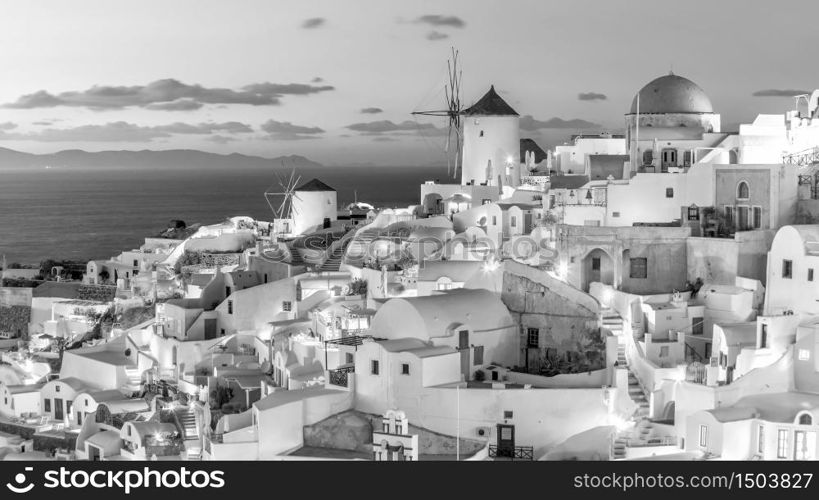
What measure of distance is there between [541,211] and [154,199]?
93.3m

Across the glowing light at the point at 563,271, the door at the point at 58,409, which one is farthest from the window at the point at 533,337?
the door at the point at 58,409

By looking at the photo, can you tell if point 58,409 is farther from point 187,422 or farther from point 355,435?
point 355,435

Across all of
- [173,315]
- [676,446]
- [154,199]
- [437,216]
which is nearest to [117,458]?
[173,315]

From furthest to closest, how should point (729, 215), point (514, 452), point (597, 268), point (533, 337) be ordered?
point (597, 268), point (729, 215), point (533, 337), point (514, 452)

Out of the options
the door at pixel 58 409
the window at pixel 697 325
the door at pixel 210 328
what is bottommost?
the door at pixel 58 409

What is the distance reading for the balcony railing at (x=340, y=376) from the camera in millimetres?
22969

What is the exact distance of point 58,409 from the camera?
2867cm

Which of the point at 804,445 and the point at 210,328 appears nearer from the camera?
the point at 804,445

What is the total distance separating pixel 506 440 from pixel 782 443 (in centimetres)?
492

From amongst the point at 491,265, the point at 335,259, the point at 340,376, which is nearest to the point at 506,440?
the point at 340,376

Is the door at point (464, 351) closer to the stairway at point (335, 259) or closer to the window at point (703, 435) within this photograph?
the window at point (703, 435)

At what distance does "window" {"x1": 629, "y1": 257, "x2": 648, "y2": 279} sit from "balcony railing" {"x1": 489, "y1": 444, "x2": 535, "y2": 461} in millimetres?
6258

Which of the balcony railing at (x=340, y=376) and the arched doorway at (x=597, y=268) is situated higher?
the arched doorway at (x=597, y=268)

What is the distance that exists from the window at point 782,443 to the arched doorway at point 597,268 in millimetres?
7868
